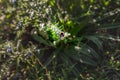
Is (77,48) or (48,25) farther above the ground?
(48,25)

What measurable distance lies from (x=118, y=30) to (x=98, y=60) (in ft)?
1.51

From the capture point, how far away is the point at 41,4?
2.75 metres

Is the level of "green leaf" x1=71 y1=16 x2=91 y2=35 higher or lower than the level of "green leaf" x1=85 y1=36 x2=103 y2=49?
higher

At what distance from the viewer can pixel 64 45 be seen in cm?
286

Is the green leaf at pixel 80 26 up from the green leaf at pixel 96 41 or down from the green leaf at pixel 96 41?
up

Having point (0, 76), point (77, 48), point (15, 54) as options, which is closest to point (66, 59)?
point (77, 48)

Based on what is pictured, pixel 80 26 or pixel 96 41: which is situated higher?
pixel 80 26

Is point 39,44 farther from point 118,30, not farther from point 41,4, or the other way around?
point 118,30

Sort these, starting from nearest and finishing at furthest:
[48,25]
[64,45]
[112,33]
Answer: [48,25], [64,45], [112,33]

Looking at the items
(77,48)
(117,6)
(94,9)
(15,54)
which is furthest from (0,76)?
(117,6)

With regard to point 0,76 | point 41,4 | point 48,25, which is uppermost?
point 41,4

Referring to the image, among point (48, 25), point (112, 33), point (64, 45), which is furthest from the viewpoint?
point (112, 33)

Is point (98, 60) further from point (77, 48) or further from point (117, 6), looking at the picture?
point (117, 6)

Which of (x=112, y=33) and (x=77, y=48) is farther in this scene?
(x=112, y=33)
